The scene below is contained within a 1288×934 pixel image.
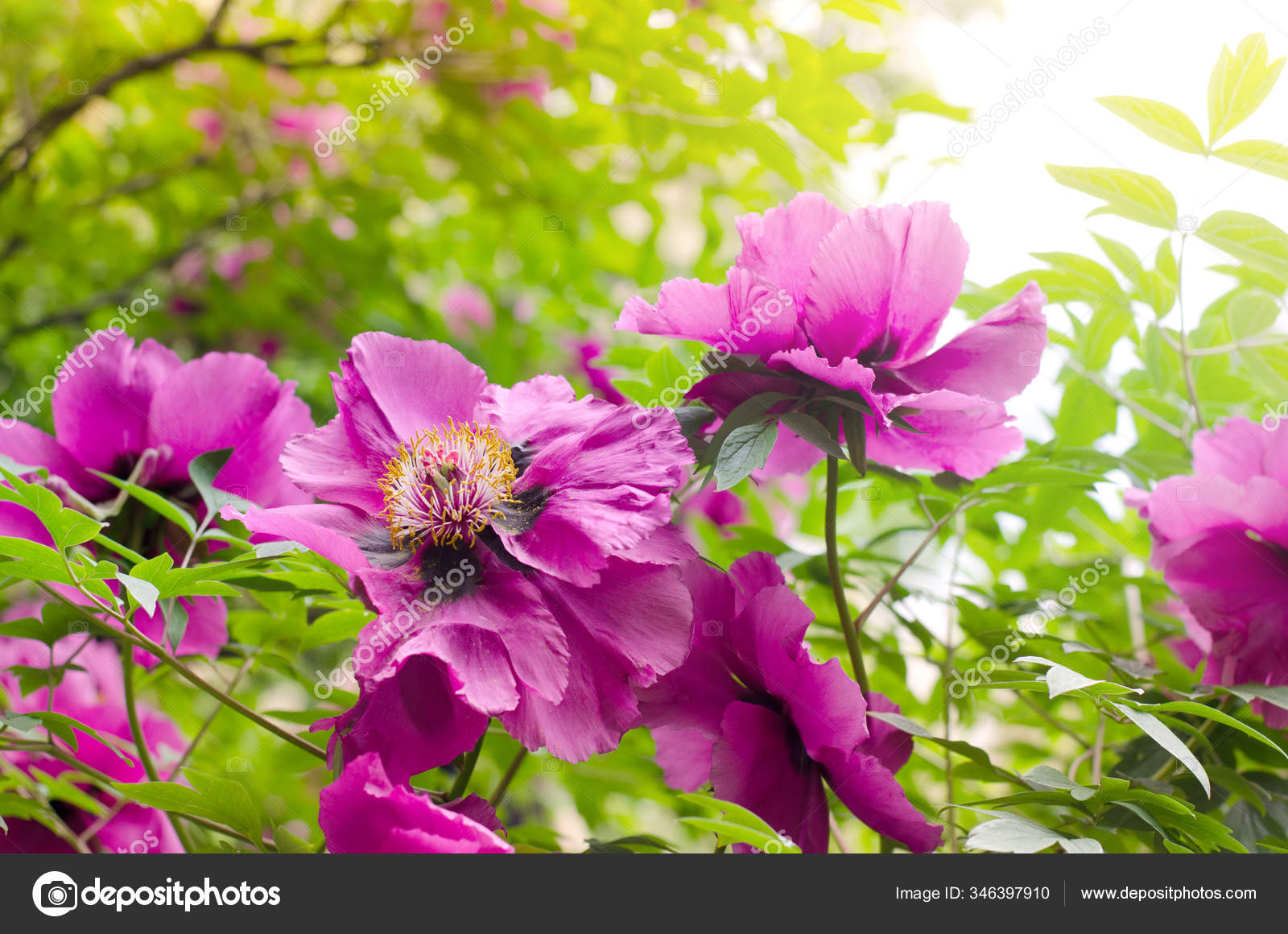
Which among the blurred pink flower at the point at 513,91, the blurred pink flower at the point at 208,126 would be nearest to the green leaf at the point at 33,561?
the blurred pink flower at the point at 513,91

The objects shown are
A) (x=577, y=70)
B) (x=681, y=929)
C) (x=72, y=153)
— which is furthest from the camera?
(x=72, y=153)

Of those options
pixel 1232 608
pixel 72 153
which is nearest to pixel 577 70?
pixel 72 153

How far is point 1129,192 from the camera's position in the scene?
45cm

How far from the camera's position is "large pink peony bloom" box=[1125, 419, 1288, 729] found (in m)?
0.43

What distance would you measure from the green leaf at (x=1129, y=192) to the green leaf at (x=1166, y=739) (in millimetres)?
239

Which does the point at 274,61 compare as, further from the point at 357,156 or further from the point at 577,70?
the point at 577,70

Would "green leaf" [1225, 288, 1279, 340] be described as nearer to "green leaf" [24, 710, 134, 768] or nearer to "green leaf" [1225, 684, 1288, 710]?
"green leaf" [1225, 684, 1288, 710]

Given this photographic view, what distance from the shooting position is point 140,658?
520 millimetres

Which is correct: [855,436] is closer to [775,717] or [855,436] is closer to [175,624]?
[775,717]

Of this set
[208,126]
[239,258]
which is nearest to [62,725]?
[239,258]

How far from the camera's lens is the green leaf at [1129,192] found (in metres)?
0.45

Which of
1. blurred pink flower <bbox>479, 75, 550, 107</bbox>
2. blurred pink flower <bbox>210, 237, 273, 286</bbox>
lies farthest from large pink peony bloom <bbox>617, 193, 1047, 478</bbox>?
blurred pink flower <bbox>210, 237, 273, 286</bbox>

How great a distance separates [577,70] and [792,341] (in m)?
0.58

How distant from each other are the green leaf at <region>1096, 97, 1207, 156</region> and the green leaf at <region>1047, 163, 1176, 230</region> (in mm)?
28
